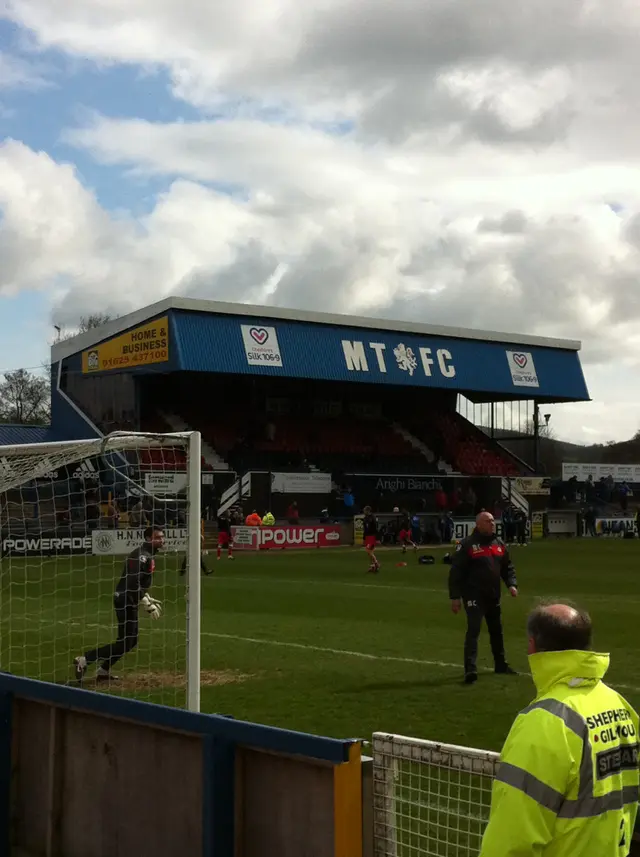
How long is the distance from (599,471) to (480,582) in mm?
45434

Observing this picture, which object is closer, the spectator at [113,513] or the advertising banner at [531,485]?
the spectator at [113,513]

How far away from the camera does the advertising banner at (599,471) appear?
A: 5428 cm

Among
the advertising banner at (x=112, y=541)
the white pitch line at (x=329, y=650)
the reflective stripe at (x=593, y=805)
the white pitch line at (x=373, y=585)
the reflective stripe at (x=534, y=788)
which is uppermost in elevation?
the advertising banner at (x=112, y=541)

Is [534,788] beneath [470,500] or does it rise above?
beneath

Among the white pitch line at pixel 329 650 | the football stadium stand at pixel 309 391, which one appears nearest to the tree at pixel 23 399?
the football stadium stand at pixel 309 391

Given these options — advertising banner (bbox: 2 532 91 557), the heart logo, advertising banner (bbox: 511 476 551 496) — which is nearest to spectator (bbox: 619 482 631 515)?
advertising banner (bbox: 511 476 551 496)

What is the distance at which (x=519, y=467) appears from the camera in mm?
55844

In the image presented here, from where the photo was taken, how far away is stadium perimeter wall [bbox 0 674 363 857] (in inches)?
181

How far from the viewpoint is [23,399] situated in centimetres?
8312

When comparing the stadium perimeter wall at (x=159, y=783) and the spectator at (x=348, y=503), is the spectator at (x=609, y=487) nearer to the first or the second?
the spectator at (x=348, y=503)

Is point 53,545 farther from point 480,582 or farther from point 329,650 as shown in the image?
point 480,582

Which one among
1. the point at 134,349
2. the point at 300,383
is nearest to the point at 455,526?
the point at 300,383

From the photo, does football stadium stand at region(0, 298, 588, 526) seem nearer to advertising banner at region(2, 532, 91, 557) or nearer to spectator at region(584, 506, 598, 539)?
spectator at region(584, 506, 598, 539)

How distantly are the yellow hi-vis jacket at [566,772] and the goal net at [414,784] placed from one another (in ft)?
2.79
